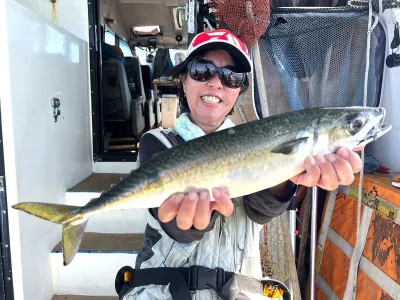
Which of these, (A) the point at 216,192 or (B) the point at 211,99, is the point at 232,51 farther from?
(A) the point at 216,192

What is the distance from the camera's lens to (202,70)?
1778 millimetres

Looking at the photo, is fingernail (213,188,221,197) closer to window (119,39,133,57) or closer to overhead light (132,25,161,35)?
window (119,39,133,57)

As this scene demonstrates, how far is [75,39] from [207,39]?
109 inches

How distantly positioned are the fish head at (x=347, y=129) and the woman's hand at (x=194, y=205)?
1.43 feet

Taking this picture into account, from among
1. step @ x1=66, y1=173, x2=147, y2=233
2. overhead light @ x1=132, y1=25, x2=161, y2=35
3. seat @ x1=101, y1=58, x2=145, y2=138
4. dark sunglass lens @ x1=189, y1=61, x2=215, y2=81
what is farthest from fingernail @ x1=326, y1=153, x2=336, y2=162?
overhead light @ x1=132, y1=25, x2=161, y2=35

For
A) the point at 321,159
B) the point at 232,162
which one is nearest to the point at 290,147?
the point at 321,159

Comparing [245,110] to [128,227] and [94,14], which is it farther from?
[94,14]

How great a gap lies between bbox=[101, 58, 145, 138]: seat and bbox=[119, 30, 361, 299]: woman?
4314 mm

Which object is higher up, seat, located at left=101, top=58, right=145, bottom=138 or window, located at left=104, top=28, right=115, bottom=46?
window, located at left=104, top=28, right=115, bottom=46

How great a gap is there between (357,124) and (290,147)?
30cm

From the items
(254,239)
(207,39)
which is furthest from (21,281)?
(207,39)

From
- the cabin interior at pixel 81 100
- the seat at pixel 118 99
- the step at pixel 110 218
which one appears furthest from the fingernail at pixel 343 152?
the seat at pixel 118 99

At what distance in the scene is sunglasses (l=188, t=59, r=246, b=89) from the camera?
1.78 metres

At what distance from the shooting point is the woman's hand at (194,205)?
1419 millimetres
